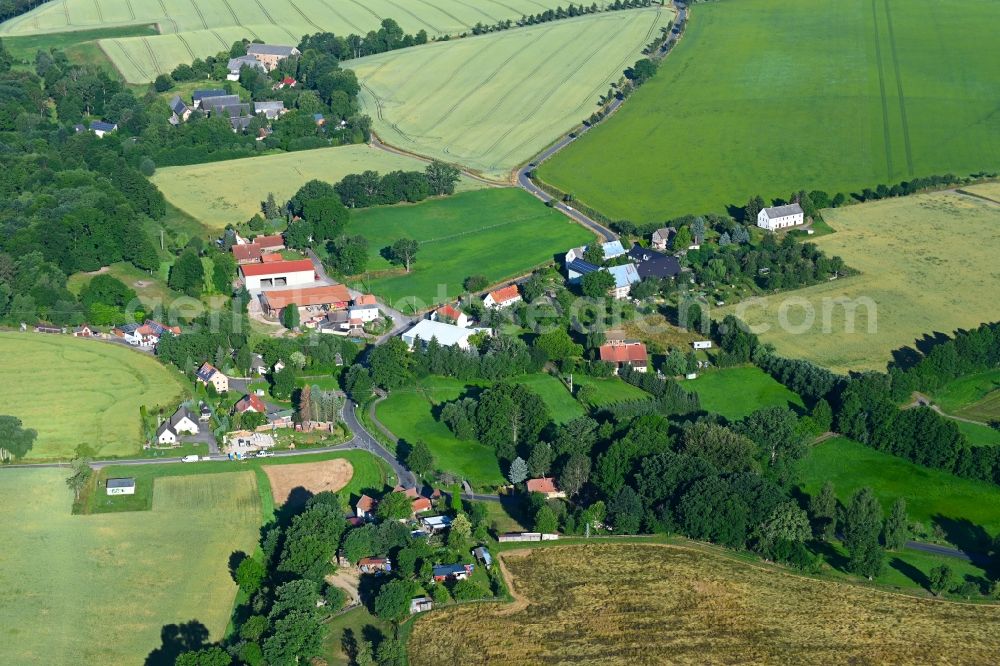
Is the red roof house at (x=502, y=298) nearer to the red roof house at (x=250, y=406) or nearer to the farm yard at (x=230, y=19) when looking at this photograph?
the red roof house at (x=250, y=406)

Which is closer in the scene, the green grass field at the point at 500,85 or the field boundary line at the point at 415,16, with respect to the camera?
the green grass field at the point at 500,85

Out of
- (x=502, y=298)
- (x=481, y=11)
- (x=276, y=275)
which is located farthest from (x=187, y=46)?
(x=502, y=298)

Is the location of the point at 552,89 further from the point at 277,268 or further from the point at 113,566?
the point at 113,566

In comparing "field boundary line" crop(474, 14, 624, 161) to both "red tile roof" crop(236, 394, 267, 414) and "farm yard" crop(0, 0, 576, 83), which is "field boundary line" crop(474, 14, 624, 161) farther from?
"red tile roof" crop(236, 394, 267, 414)

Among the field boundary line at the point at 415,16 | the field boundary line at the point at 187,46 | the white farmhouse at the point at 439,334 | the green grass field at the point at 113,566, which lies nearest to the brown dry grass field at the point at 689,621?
the green grass field at the point at 113,566

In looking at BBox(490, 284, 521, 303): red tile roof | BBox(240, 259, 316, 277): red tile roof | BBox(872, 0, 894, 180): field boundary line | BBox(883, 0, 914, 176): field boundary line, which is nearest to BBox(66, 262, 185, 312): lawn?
BBox(240, 259, 316, 277): red tile roof

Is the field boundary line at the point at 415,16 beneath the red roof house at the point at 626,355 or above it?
above

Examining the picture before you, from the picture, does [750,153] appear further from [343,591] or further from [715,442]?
[343,591]
